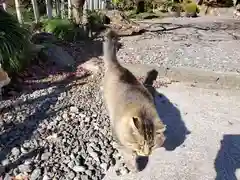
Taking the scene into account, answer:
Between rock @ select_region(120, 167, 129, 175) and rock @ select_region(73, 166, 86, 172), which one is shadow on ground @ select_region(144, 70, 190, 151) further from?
rock @ select_region(73, 166, 86, 172)

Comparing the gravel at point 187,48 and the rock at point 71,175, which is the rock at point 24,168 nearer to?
the rock at point 71,175

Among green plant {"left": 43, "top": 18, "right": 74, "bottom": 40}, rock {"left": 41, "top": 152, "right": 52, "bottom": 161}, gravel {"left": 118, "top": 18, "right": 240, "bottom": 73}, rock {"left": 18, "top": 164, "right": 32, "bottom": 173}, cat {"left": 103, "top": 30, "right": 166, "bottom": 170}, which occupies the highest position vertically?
cat {"left": 103, "top": 30, "right": 166, "bottom": 170}

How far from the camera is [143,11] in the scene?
13.2m

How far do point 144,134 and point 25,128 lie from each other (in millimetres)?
2026

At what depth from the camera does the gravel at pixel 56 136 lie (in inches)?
135

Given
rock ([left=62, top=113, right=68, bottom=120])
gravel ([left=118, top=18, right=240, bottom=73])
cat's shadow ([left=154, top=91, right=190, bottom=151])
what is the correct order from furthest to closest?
gravel ([left=118, top=18, right=240, bottom=73]) < rock ([left=62, top=113, right=68, bottom=120]) < cat's shadow ([left=154, top=91, right=190, bottom=151])

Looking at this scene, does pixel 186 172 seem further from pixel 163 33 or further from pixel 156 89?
pixel 163 33

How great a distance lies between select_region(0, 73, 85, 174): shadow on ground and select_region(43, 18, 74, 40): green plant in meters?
2.72

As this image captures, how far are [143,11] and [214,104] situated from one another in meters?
8.77

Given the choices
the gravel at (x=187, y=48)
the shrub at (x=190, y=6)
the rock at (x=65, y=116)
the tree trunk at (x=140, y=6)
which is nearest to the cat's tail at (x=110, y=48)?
the rock at (x=65, y=116)

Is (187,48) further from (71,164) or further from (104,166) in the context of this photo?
(71,164)

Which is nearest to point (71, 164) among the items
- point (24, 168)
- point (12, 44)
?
point (24, 168)

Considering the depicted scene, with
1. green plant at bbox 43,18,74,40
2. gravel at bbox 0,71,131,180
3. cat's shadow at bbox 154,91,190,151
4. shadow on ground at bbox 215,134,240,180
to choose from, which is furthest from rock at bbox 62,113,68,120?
green plant at bbox 43,18,74,40

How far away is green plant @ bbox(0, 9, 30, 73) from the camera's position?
17.0 feet
